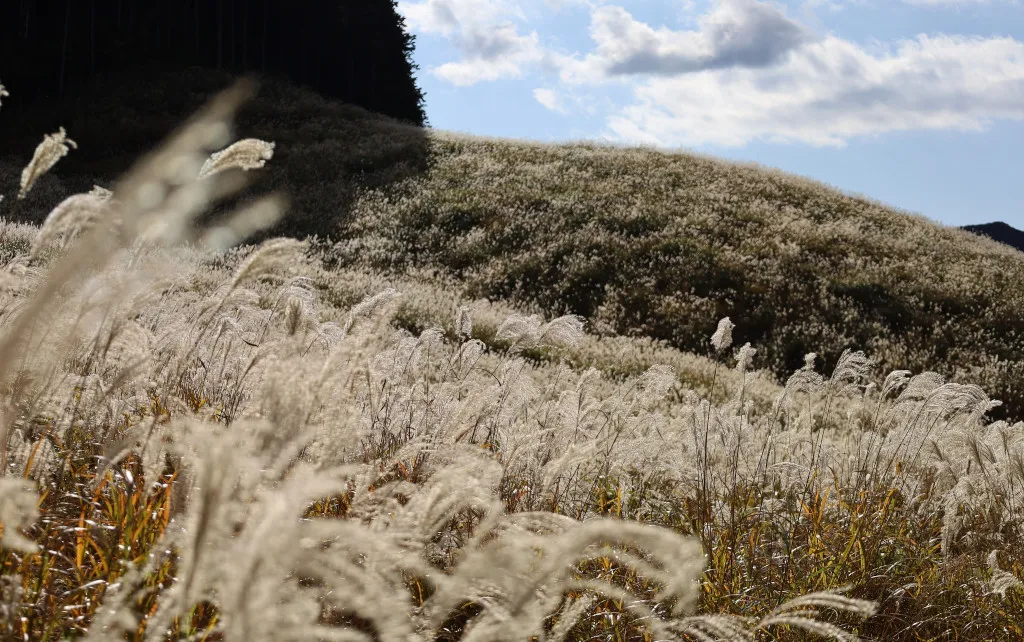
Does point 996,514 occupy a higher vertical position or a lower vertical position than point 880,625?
higher

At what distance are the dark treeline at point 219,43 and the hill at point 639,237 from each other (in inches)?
151

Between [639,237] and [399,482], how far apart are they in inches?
809

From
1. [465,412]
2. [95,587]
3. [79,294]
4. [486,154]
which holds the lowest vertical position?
[95,587]

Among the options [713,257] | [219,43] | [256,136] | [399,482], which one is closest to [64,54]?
[219,43]

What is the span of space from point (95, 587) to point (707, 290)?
17668mm

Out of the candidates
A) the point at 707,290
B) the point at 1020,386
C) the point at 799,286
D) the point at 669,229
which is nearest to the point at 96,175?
the point at 669,229

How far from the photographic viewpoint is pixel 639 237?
2208cm

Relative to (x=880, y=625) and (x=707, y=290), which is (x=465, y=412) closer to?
(x=880, y=625)

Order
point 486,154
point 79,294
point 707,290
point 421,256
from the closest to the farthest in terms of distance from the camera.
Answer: point 79,294, point 707,290, point 421,256, point 486,154

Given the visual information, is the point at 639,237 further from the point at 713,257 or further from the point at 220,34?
the point at 220,34

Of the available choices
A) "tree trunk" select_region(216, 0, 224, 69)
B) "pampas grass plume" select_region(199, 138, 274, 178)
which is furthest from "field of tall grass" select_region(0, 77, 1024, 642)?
"tree trunk" select_region(216, 0, 224, 69)

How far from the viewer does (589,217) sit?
2369cm

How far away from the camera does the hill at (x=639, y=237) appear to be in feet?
57.1

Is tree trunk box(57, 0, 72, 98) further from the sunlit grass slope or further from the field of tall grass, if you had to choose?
the field of tall grass
